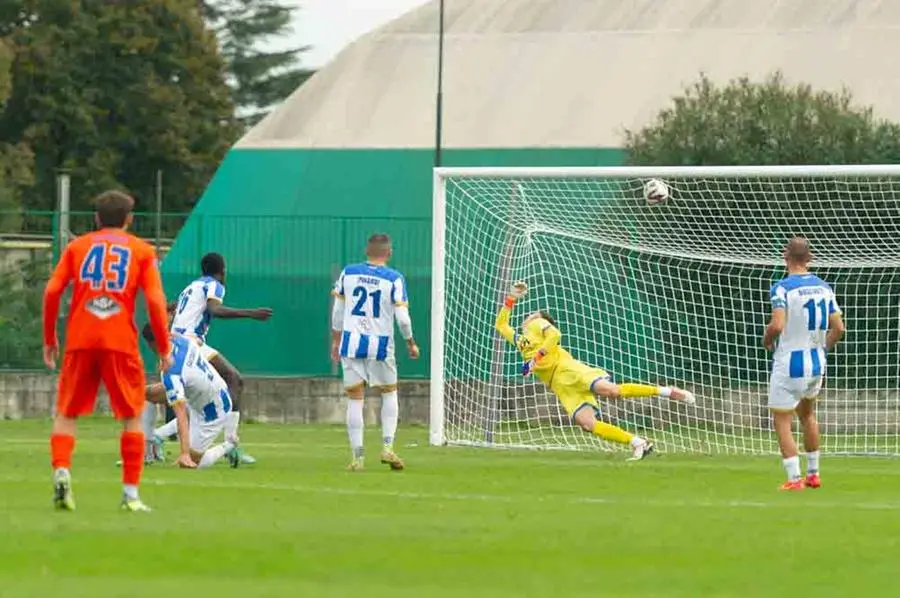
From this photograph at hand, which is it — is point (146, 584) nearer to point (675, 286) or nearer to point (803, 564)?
point (803, 564)

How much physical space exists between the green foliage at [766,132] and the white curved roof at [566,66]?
892 centimetres

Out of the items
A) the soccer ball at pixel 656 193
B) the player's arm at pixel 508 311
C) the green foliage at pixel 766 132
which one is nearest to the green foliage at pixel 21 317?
the green foliage at pixel 766 132

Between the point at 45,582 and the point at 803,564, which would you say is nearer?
the point at 45,582

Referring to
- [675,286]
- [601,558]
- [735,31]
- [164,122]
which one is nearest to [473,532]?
[601,558]

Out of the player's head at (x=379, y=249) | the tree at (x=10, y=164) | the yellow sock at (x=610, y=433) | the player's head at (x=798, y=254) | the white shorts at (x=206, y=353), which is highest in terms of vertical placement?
the tree at (x=10, y=164)

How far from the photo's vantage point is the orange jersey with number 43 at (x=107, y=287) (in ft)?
44.4

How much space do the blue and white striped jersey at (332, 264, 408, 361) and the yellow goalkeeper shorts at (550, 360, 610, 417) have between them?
10.9 feet

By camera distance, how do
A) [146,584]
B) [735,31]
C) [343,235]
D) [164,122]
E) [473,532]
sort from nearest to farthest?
[146,584], [473,532], [343,235], [735,31], [164,122]

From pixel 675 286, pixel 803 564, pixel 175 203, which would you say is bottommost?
pixel 803 564

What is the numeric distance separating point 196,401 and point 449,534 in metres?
7.46

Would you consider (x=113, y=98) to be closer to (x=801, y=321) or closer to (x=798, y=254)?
(x=801, y=321)

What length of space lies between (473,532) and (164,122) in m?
64.2

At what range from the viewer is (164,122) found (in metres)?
75.6

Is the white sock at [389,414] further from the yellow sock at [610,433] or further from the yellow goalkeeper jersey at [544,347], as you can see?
the yellow goalkeeper jersey at [544,347]
